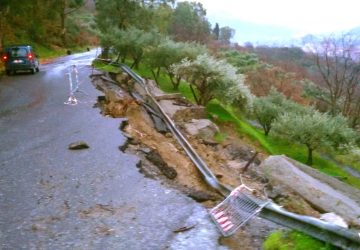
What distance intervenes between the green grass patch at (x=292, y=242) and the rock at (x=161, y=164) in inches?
142

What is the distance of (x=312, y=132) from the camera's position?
1133 inches

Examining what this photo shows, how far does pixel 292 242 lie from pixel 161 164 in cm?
463

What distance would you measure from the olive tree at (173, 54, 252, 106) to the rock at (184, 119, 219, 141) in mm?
6622

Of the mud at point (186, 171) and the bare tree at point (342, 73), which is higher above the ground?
the mud at point (186, 171)

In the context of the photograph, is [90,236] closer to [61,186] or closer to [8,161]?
[61,186]

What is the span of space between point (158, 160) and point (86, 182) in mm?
2058

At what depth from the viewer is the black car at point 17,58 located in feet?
88.8

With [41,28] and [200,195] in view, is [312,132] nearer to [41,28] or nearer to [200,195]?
[200,195]

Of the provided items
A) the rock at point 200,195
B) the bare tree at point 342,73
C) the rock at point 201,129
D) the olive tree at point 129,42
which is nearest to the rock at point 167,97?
the rock at point 201,129

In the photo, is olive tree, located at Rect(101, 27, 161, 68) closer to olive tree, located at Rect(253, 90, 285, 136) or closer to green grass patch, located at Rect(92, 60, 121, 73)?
green grass patch, located at Rect(92, 60, 121, 73)

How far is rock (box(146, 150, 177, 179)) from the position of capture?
29.0 ft

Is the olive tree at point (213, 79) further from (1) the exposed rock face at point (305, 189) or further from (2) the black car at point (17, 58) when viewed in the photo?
(1) the exposed rock face at point (305, 189)

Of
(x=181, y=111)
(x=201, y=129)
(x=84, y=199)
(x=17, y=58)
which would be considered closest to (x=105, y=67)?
(x=17, y=58)

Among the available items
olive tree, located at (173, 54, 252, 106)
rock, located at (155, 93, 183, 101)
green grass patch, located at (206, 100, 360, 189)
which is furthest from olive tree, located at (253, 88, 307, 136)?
rock, located at (155, 93, 183, 101)
